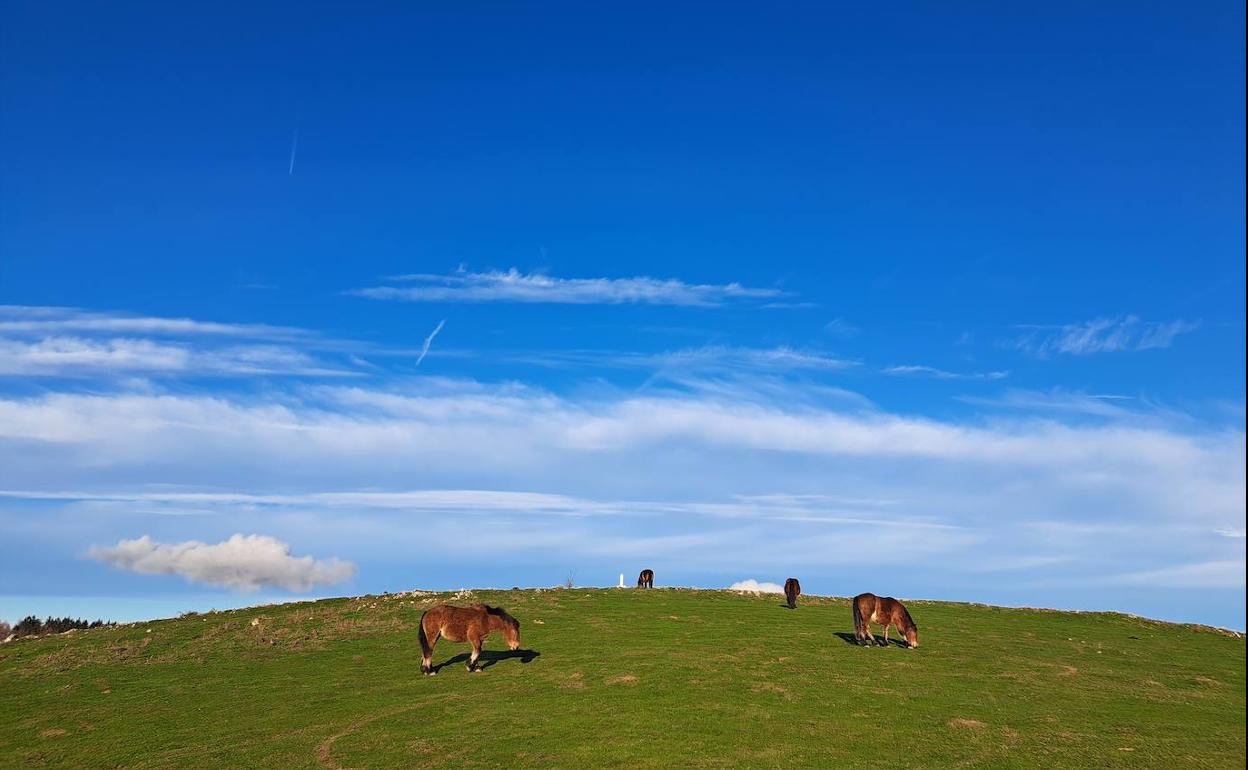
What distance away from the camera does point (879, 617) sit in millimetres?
35938

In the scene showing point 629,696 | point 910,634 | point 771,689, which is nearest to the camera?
point 629,696

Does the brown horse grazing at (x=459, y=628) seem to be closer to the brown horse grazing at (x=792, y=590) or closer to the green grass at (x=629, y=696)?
the green grass at (x=629, y=696)

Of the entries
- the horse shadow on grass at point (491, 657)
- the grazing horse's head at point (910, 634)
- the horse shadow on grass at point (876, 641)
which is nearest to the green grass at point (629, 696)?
the horse shadow on grass at point (491, 657)

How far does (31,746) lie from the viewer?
26.4m

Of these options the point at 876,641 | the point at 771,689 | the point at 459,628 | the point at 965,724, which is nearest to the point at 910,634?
the point at 876,641

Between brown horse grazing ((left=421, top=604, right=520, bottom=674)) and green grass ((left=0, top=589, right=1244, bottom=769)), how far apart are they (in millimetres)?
882

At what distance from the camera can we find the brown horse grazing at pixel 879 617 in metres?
35.8

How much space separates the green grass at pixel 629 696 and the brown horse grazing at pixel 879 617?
45.4 inches

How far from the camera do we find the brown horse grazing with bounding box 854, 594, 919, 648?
117 feet

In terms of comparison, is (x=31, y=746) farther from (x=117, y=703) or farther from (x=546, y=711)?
(x=546, y=711)

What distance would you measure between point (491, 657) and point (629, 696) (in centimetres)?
873

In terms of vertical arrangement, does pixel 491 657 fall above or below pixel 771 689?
above

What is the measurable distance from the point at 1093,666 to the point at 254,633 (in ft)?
129

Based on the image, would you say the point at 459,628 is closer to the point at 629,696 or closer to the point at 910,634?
the point at 629,696
